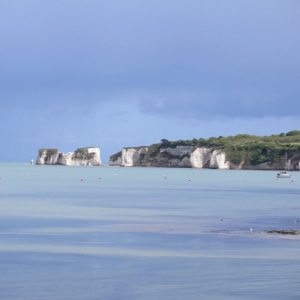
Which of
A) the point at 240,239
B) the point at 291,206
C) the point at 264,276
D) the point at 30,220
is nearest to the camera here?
the point at 264,276

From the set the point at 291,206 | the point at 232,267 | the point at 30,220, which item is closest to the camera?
the point at 232,267

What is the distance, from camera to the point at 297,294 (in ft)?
61.7

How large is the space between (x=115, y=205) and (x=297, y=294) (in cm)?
3459

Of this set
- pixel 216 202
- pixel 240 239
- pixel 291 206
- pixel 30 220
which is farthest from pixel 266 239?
pixel 216 202

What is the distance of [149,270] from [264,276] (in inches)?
133

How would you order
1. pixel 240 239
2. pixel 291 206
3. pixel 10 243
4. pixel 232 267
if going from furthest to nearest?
pixel 291 206 → pixel 240 239 → pixel 10 243 → pixel 232 267

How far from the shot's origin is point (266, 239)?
29.8 meters

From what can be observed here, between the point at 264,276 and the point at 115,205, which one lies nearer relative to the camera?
the point at 264,276

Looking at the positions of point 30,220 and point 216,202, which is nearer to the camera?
point 30,220

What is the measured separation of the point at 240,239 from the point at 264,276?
8774mm

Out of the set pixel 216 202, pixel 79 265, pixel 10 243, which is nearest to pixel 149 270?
pixel 79 265

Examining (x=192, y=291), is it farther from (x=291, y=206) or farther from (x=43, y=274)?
(x=291, y=206)

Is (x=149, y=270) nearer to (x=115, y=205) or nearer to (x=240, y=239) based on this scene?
(x=240, y=239)

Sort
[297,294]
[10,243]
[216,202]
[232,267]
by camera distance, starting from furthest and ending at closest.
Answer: [216,202] → [10,243] → [232,267] → [297,294]
